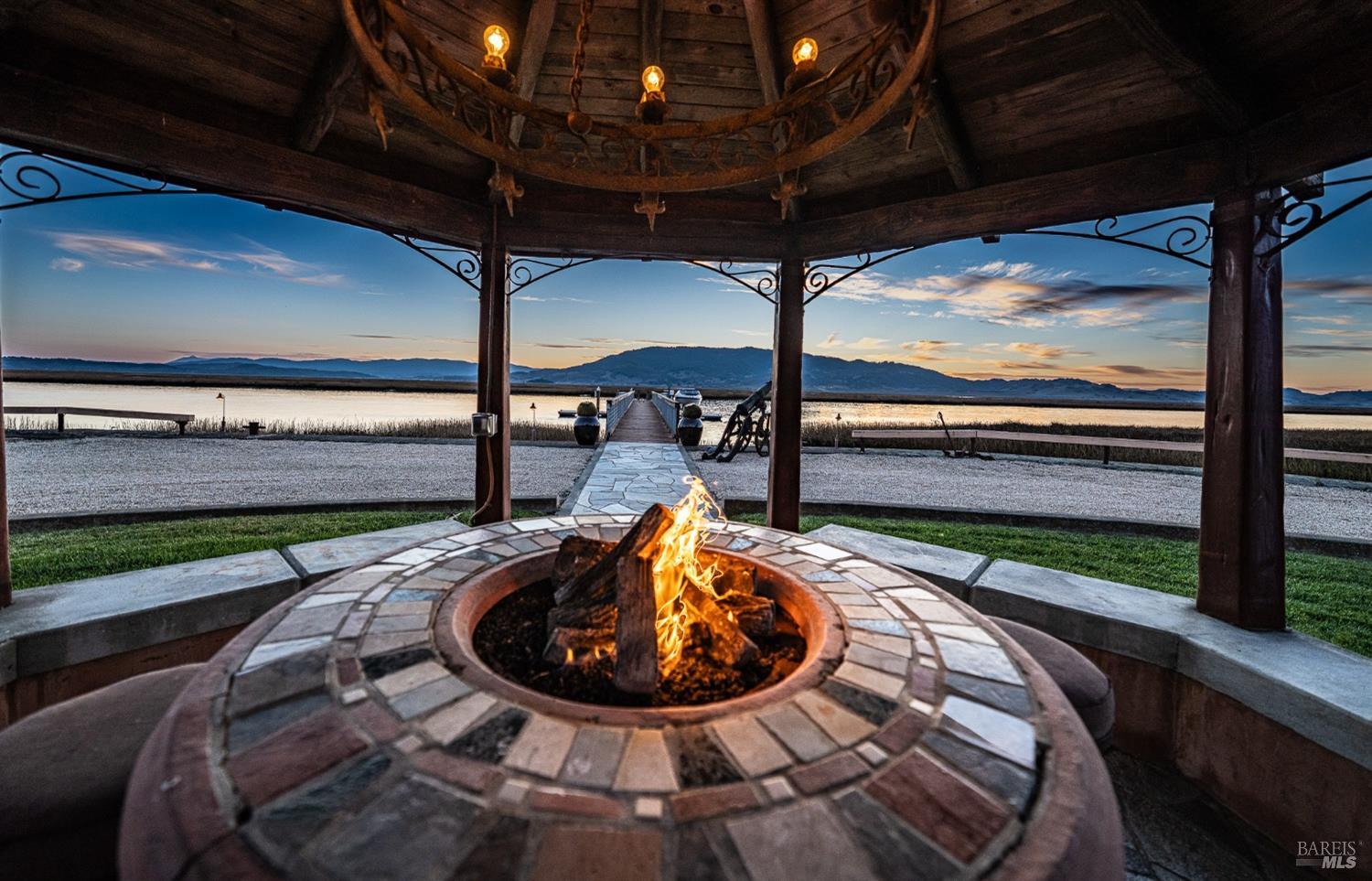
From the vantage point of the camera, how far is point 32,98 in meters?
2.49

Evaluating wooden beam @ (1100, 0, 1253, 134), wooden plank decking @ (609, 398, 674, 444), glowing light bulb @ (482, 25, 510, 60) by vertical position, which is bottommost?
wooden plank decking @ (609, 398, 674, 444)

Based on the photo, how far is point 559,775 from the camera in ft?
3.69

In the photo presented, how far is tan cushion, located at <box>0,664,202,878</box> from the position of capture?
1.21 m

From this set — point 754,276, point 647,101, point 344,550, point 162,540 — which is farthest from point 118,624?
point 754,276

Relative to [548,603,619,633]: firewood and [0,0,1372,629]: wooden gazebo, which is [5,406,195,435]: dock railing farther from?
[548,603,619,633]: firewood

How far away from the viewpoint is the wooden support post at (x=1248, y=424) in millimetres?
2715

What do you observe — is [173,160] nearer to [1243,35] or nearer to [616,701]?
[616,701]

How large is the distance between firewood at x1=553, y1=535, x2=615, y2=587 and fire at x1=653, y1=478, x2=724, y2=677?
12.9 inches

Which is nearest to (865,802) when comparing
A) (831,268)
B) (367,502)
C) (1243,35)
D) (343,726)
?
(343,726)

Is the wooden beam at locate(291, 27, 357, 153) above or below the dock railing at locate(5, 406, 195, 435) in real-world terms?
above

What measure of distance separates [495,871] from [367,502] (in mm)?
5986

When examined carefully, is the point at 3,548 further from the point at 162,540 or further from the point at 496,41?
the point at 496,41

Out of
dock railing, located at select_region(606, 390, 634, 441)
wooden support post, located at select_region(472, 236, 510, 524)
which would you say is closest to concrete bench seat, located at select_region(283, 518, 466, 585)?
wooden support post, located at select_region(472, 236, 510, 524)

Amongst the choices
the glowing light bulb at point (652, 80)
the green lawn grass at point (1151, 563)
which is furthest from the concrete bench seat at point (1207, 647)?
the glowing light bulb at point (652, 80)
